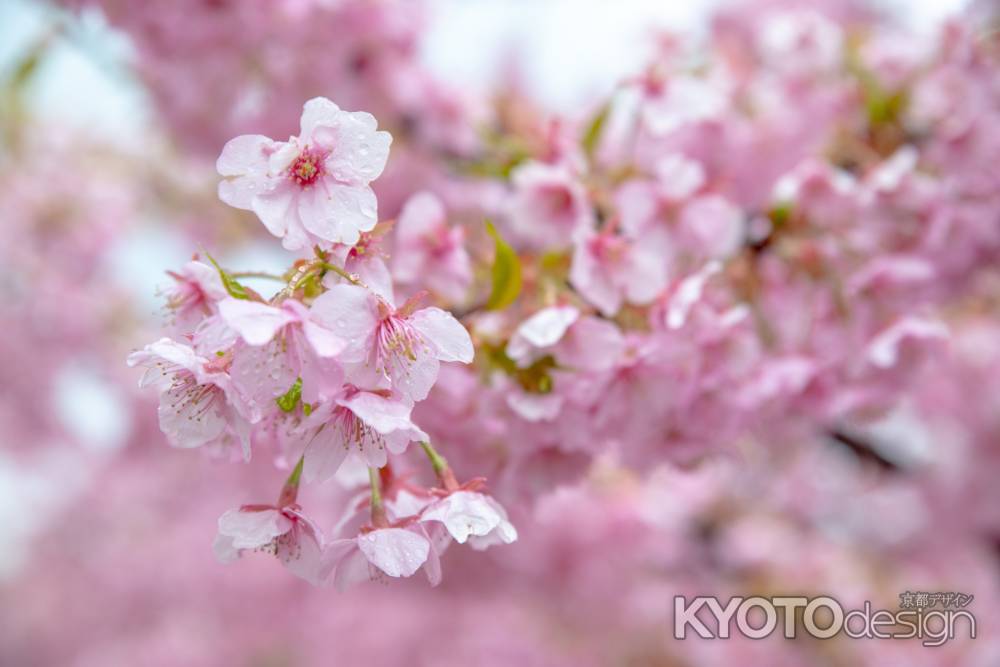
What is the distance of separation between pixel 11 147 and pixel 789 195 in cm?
238

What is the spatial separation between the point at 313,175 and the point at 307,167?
11 millimetres

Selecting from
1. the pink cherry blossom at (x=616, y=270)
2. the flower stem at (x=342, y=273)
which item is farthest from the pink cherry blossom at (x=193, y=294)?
the pink cherry blossom at (x=616, y=270)

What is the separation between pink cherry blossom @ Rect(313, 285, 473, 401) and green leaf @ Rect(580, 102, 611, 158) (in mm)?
696

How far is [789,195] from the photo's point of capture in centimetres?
127

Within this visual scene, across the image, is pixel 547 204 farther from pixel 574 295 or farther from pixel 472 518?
pixel 472 518

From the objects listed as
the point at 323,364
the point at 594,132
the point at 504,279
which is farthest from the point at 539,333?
the point at 594,132

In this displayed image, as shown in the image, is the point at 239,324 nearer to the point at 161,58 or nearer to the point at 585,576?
the point at 161,58

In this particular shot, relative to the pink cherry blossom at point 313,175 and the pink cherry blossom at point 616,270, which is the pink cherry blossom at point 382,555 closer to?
the pink cherry blossom at point 313,175

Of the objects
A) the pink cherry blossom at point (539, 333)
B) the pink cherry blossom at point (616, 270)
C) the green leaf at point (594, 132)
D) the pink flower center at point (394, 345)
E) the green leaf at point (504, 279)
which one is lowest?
the pink flower center at point (394, 345)

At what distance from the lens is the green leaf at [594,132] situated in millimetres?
1302

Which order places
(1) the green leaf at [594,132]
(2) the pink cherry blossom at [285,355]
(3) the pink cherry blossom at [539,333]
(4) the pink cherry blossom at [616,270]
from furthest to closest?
1. (1) the green leaf at [594,132]
2. (4) the pink cherry blossom at [616,270]
3. (3) the pink cherry blossom at [539,333]
4. (2) the pink cherry blossom at [285,355]

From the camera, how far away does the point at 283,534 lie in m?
0.73

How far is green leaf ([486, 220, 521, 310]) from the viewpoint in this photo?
99 cm

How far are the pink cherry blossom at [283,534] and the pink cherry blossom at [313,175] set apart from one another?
24 centimetres
